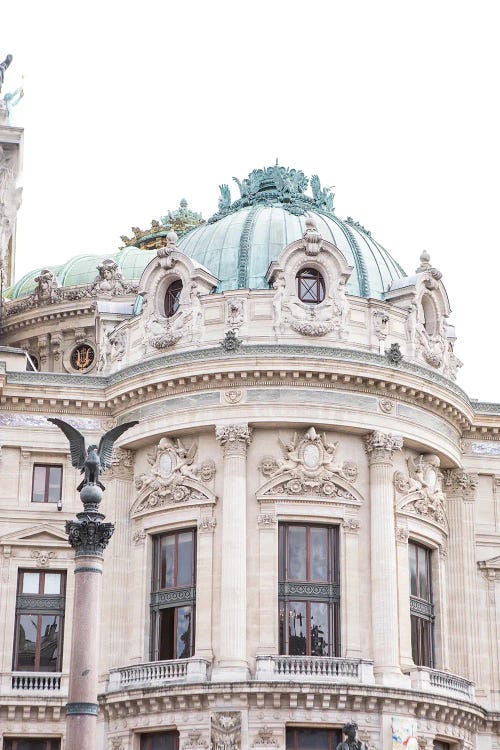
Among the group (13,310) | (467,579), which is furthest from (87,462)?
(13,310)

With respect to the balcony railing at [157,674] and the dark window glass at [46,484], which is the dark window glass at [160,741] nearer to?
the balcony railing at [157,674]

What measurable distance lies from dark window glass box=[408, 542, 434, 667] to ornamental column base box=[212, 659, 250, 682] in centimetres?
572

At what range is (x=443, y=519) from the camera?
45969 millimetres

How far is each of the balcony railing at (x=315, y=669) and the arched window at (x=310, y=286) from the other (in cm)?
1123

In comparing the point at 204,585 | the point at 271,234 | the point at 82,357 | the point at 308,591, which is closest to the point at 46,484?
the point at 204,585

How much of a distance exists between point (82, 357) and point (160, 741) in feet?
71.7

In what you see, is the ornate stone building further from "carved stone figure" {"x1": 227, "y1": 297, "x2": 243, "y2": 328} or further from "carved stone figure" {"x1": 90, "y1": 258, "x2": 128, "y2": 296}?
"carved stone figure" {"x1": 90, "y1": 258, "x2": 128, "y2": 296}

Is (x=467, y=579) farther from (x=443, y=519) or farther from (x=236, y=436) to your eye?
(x=236, y=436)

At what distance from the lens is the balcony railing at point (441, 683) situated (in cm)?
4178

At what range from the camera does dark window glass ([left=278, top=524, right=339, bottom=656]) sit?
4209 cm

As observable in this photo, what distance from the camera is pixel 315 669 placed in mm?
40969

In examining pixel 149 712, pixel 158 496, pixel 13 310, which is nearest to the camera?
pixel 149 712

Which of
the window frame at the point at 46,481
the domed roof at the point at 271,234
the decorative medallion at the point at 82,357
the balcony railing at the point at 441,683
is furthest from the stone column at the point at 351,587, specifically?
the decorative medallion at the point at 82,357

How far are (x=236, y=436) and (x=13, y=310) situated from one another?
21591 millimetres
